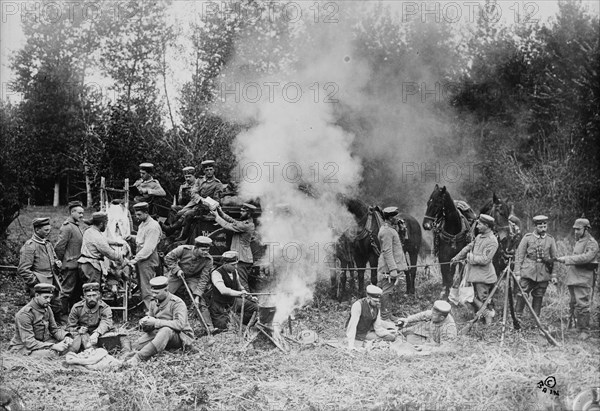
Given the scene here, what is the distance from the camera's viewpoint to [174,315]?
8562 millimetres

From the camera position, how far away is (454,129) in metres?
21.9

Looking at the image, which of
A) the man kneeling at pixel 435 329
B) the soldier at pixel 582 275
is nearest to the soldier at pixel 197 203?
the man kneeling at pixel 435 329

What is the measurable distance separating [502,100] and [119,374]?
1947 centimetres

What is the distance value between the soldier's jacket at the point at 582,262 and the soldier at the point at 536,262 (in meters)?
0.28

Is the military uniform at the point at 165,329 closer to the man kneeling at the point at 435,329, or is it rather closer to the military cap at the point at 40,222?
the military cap at the point at 40,222

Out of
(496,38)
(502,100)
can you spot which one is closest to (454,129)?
(502,100)

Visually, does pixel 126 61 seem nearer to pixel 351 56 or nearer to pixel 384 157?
pixel 351 56

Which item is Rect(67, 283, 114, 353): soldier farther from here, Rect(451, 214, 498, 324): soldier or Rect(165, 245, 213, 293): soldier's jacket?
Rect(451, 214, 498, 324): soldier

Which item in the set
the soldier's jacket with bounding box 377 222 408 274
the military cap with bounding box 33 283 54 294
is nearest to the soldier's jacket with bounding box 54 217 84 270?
the military cap with bounding box 33 283 54 294

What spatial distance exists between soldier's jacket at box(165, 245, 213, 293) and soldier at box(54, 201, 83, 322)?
1550 millimetres

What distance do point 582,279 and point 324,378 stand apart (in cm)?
512

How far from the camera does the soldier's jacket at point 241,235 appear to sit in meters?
10.8

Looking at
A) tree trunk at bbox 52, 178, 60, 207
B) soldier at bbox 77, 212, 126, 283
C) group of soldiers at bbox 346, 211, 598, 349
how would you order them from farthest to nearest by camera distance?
tree trunk at bbox 52, 178, 60, 207
soldier at bbox 77, 212, 126, 283
group of soldiers at bbox 346, 211, 598, 349

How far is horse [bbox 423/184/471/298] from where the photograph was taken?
1201cm
